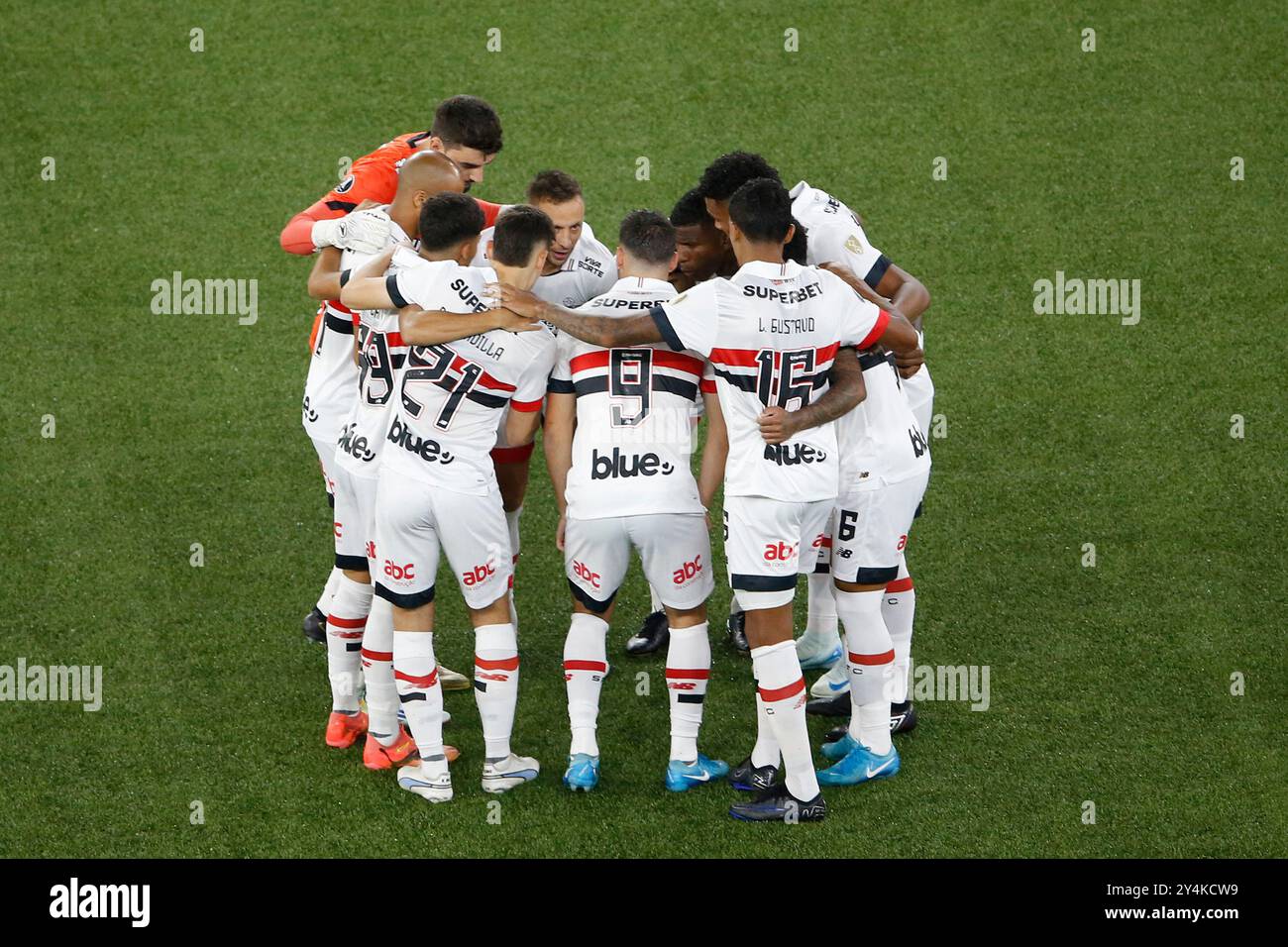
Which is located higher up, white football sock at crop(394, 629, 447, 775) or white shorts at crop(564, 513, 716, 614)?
white shorts at crop(564, 513, 716, 614)

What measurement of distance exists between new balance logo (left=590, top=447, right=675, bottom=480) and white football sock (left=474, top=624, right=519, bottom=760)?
0.70 m

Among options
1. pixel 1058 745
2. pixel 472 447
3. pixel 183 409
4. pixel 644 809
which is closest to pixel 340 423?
pixel 472 447

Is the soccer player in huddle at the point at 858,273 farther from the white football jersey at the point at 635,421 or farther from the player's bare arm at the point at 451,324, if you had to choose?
the player's bare arm at the point at 451,324

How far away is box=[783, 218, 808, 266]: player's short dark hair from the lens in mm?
5512

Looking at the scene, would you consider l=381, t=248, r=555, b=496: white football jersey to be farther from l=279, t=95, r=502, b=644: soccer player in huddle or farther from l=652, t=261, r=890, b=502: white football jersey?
l=279, t=95, r=502, b=644: soccer player in huddle

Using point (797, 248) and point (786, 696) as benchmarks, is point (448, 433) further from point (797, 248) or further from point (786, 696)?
point (786, 696)

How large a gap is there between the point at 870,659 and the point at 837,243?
1.59 m

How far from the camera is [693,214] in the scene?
5973mm

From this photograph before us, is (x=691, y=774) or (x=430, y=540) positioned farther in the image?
(x=691, y=774)

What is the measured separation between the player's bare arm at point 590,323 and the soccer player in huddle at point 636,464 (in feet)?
0.34

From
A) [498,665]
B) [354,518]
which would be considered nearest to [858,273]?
[498,665]

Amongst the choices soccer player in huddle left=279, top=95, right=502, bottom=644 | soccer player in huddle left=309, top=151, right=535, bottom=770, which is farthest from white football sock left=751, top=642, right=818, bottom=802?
soccer player in huddle left=279, top=95, right=502, bottom=644

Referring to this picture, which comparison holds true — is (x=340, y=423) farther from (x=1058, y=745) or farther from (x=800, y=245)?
(x=1058, y=745)

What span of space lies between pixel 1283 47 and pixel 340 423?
27.7 ft
